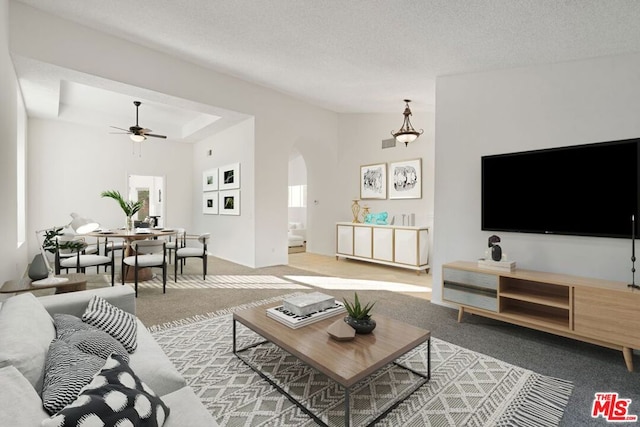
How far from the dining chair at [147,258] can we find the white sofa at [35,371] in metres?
Answer: 2.43

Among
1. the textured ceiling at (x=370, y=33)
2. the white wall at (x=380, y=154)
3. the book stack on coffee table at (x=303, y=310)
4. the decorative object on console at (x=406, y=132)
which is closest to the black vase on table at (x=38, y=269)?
the book stack on coffee table at (x=303, y=310)

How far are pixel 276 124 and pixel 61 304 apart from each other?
4.74 m

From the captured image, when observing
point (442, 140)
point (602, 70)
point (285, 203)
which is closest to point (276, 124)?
point (285, 203)

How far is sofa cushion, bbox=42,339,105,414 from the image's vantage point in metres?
1.02

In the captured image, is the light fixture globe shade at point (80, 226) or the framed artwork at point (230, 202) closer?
the light fixture globe shade at point (80, 226)

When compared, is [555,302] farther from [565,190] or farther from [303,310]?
[303,310]

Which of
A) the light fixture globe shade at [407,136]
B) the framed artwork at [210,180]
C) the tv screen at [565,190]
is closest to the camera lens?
the tv screen at [565,190]

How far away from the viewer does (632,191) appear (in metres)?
2.57

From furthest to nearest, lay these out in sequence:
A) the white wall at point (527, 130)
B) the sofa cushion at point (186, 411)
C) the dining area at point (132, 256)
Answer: the dining area at point (132, 256) → the white wall at point (527, 130) → the sofa cushion at point (186, 411)

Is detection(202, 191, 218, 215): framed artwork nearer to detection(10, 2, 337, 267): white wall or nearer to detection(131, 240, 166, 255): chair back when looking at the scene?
detection(10, 2, 337, 267): white wall

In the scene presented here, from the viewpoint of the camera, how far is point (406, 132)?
5.36m

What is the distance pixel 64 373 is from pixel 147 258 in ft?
11.5

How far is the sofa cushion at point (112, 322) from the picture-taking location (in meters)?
1.69

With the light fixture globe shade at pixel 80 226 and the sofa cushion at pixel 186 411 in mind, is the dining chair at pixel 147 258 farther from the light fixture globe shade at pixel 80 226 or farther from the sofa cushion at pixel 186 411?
the sofa cushion at pixel 186 411
